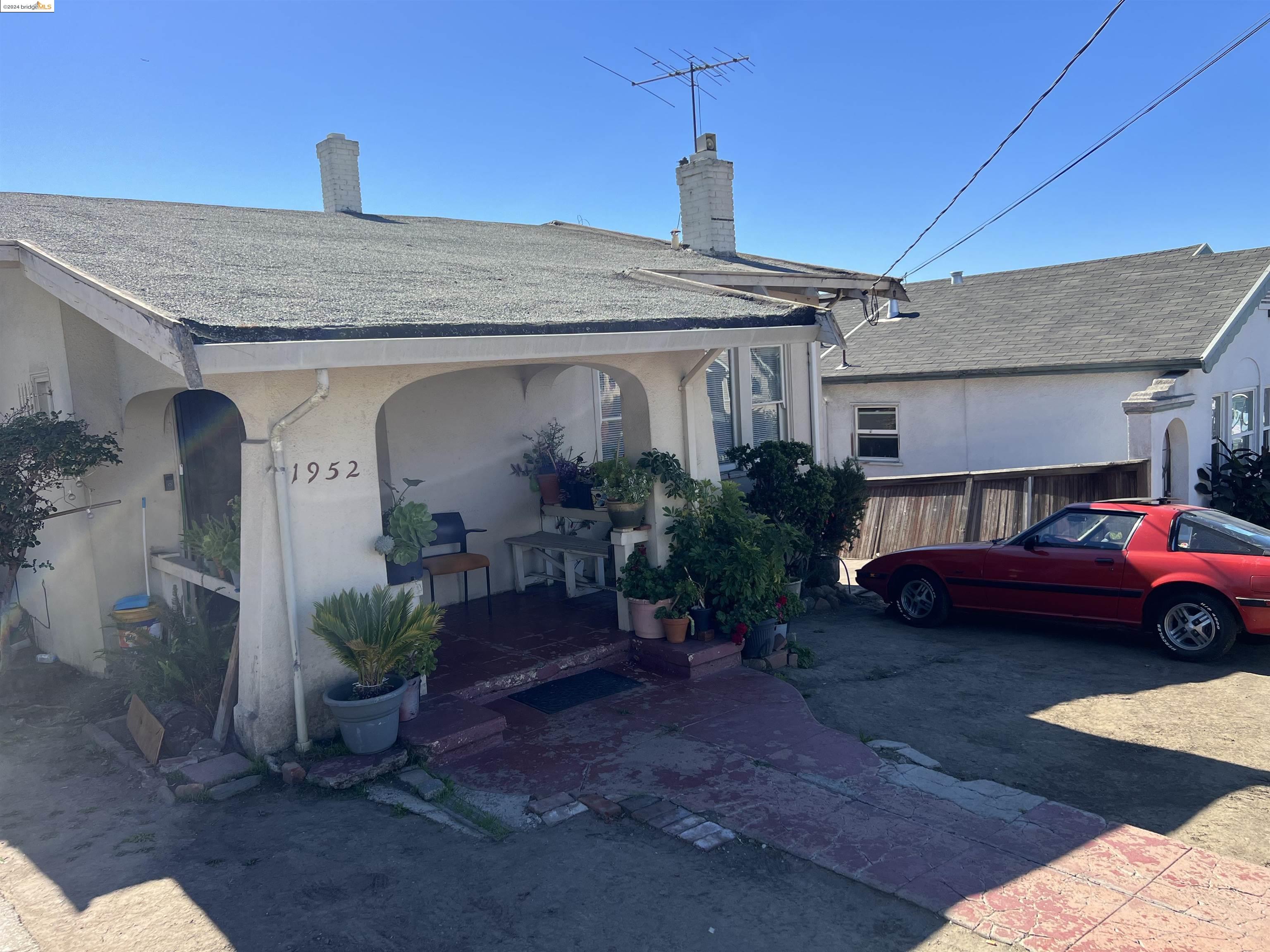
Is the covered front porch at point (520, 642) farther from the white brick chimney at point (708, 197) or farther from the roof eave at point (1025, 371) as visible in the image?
the roof eave at point (1025, 371)

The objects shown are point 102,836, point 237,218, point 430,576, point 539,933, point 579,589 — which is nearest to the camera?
point 539,933

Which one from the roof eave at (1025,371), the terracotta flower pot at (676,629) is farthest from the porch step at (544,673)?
the roof eave at (1025,371)

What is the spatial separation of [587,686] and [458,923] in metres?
3.39

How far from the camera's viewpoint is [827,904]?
433 cm

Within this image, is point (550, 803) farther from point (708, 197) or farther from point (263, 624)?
point (708, 197)

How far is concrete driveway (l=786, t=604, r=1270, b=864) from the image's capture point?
5.46 meters

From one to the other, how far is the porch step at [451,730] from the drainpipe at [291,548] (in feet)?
2.11

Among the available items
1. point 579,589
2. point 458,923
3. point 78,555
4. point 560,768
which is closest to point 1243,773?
point 560,768

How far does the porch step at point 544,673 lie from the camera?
7.14m

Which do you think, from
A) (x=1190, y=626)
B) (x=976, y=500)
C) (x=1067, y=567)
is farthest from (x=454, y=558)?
(x=976, y=500)

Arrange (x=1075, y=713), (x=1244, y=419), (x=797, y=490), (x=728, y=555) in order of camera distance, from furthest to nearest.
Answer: (x=1244, y=419), (x=797, y=490), (x=728, y=555), (x=1075, y=713)

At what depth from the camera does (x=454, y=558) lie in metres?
8.91

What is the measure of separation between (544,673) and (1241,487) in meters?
12.7

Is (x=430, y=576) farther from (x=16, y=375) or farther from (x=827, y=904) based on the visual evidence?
(x=827, y=904)
